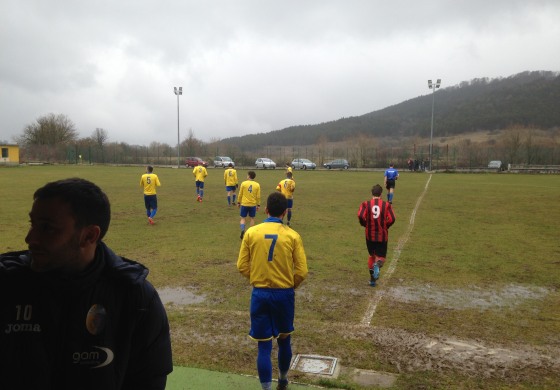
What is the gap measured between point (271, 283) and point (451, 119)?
5674 inches

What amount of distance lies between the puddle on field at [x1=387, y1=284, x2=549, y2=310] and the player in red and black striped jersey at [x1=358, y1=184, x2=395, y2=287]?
539 millimetres

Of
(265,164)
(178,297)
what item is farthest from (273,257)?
(265,164)

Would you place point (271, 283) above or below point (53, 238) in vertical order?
below

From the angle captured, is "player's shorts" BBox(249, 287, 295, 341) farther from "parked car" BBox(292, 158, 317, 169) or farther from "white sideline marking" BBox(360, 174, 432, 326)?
"parked car" BBox(292, 158, 317, 169)

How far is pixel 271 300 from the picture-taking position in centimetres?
398

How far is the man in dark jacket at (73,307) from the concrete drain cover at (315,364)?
308 cm

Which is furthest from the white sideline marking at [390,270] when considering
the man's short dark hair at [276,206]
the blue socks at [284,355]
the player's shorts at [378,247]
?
the man's short dark hair at [276,206]

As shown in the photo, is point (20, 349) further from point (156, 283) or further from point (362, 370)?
point (156, 283)

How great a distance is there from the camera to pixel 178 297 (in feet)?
22.8

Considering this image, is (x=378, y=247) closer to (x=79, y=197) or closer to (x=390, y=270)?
(x=390, y=270)

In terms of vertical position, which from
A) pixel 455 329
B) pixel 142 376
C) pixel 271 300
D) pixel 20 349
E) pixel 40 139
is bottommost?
pixel 455 329

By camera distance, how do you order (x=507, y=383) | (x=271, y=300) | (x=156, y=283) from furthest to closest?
1. (x=156, y=283)
2. (x=507, y=383)
3. (x=271, y=300)

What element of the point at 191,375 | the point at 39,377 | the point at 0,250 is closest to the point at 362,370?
the point at 191,375

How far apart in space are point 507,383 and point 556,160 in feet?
204
